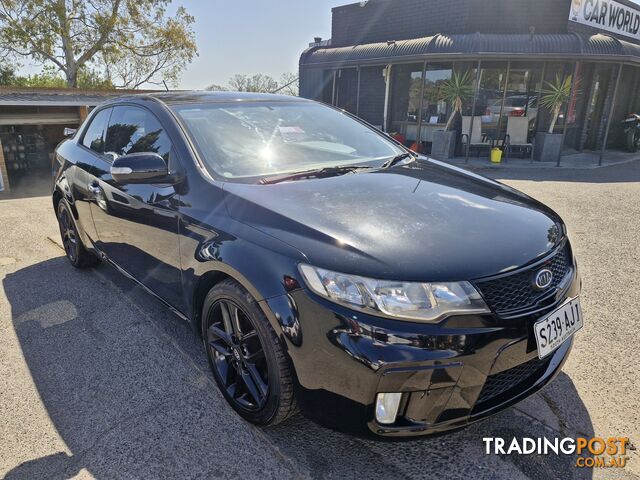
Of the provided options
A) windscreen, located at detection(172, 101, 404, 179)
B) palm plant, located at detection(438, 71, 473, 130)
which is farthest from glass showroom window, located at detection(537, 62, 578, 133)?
windscreen, located at detection(172, 101, 404, 179)

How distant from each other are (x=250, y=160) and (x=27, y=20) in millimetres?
29621

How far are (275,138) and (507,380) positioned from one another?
186cm

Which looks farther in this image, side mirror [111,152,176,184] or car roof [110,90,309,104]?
car roof [110,90,309,104]

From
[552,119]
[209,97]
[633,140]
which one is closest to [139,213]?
[209,97]

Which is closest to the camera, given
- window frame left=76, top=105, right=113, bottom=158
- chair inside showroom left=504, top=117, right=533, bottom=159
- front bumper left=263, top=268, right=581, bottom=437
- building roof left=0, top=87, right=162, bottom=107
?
front bumper left=263, top=268, right=581, bottom=437

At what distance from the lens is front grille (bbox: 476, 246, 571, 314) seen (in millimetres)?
1680

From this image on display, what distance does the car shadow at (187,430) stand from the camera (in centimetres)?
191

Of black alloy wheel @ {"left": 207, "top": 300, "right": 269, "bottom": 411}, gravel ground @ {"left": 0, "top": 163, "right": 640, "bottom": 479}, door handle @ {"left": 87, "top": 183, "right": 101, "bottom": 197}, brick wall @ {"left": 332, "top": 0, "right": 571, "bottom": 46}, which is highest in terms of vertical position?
brick wall @ {"left": 332, "top": 0, "right": 571, "bottom": 46}

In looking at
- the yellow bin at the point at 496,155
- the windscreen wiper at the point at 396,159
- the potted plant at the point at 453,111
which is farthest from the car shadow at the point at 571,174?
the windscreen wiper at the point at 396,159

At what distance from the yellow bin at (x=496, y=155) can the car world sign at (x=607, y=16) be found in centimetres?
437

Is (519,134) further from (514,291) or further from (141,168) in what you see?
(141,168)

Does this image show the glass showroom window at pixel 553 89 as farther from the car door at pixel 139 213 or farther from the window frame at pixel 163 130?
the car door at pixel 139 213

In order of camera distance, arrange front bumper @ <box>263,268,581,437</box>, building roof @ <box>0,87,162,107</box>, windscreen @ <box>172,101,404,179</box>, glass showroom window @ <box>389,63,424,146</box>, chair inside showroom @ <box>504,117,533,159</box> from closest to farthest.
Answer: front bumper @ <box>263,268,581,437</box> < windscreen @ <box>172,101,404,179</box> < building roof @ <box>0,87,162,107</box> < chair inside showroom @ <box>504,117,533,159</box> < glass showroom window @ <box>389,63,424,146</box>

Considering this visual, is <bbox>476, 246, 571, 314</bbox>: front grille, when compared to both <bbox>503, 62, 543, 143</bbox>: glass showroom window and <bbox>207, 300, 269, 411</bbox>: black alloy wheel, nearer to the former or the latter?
<bbox>207, 300, 269, 411</bbox>: black alloy wheel
